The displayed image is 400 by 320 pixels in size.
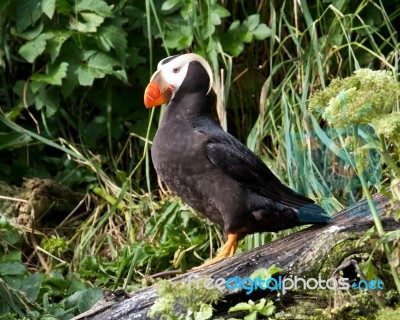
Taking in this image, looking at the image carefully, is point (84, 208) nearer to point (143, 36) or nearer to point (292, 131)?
point (143, 36)

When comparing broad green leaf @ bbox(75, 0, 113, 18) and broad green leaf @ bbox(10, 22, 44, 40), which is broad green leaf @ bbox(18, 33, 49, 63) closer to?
broad green leaf @ bbox(10, 22, 44, 40)

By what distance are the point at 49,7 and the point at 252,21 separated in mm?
997

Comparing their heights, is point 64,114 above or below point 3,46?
below

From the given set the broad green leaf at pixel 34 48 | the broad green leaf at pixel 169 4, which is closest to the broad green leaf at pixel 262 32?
the broad green leaf at pixel 169 4

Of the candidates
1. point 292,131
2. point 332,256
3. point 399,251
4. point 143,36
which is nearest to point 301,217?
point 332,256

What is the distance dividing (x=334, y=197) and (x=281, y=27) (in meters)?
1.08

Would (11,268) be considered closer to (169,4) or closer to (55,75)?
(55,75)

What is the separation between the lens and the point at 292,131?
4238 millimetres

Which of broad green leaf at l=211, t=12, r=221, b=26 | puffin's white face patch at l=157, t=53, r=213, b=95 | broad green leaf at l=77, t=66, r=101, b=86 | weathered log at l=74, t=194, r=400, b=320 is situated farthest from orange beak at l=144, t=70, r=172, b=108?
broad green leaf at l=77, t=66, r=101, b=86

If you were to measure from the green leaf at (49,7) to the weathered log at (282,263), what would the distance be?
1.91m

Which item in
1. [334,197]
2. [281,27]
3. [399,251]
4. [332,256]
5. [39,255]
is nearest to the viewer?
[399,251]

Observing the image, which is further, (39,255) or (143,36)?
(143,36)

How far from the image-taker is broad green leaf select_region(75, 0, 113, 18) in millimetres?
4676

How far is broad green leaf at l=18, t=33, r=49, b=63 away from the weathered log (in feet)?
6.35
